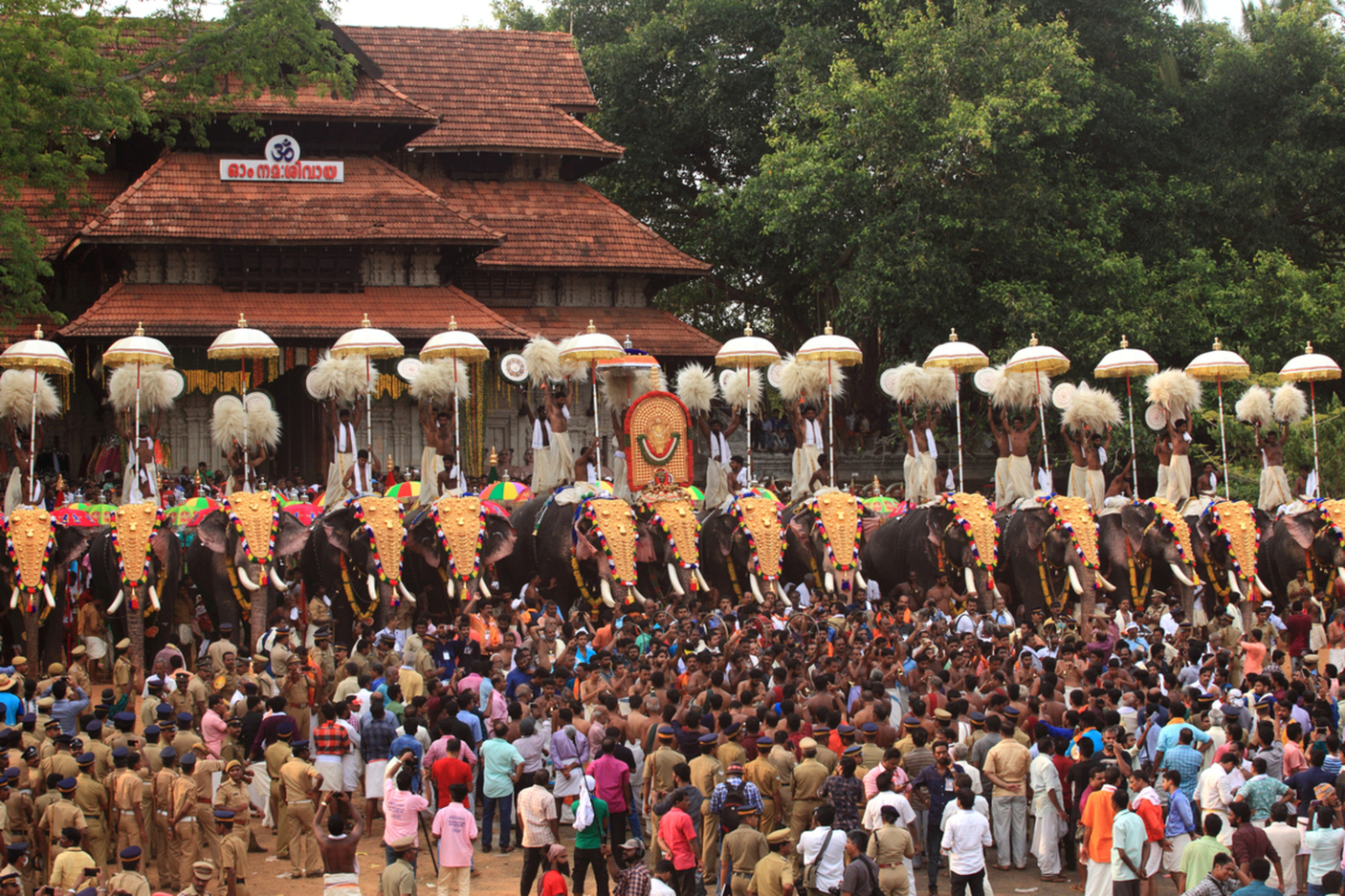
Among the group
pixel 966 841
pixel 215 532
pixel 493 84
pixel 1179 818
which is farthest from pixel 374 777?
pixel 493 84

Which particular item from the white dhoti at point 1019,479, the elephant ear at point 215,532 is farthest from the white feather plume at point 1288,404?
the elephant ear at point 215,532

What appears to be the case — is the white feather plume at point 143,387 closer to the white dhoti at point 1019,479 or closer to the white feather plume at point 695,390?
the white feather plume at point 695,390

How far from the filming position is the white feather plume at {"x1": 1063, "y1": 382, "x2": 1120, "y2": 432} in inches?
818

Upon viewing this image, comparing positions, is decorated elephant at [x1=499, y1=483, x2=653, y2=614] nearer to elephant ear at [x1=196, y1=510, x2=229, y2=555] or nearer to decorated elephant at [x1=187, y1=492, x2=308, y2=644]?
decorated elephant at [x1=187, y1=492, x2=308, y2=644]

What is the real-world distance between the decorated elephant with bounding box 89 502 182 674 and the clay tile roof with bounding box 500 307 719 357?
36.4 feet

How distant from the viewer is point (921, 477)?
2206 cm

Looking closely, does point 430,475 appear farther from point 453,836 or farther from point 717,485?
point 453,836

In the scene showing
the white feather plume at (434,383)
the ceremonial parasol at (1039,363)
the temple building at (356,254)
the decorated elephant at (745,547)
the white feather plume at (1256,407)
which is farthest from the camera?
the temple building at (356,254)

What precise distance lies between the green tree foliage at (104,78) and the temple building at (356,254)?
974 mm

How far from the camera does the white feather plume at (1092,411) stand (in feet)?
68.1

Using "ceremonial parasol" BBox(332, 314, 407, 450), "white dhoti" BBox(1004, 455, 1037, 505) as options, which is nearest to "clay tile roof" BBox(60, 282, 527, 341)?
"ceremonial parasol" BBox(332, 314, 407, 450)

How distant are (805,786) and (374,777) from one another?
3359mm

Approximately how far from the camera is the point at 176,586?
18.5 meters

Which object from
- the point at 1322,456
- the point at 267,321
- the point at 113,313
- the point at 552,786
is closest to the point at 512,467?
the point at 267,321
